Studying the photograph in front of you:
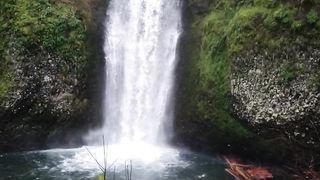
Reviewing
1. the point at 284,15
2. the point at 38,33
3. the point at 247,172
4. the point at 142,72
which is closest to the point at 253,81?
the point at 284,15

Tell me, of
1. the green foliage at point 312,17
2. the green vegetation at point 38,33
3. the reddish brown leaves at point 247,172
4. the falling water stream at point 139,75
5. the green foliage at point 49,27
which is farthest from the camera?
the falling water stream at point 139,75

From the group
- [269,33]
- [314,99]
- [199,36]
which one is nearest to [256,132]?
[314,99]

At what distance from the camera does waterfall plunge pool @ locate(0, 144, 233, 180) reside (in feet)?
29.9

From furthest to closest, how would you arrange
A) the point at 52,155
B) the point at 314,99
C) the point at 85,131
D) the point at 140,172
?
the point at 85,131, the point at 52,155, the point at 140,172, the point at 314,99

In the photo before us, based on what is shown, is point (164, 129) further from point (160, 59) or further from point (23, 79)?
point (23, 79)

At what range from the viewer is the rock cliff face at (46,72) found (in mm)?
9891

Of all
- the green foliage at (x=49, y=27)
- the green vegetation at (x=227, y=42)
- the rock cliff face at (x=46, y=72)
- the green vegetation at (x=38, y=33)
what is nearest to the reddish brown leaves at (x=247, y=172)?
the green vegetation at (x=227, y=42)

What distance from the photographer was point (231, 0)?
1045cm

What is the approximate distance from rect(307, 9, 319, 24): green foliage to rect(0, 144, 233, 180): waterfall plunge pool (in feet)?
13.1

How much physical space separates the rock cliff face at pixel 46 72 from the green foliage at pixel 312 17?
5653 millimetres

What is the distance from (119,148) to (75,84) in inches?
83.9

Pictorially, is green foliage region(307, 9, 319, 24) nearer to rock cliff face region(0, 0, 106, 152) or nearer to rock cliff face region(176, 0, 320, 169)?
rock cliff face region(176, 0, 320, 169)

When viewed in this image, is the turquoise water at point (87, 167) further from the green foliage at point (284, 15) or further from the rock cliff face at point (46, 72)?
the green foliage at point (284, 15)

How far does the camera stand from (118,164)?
977 centimetres
